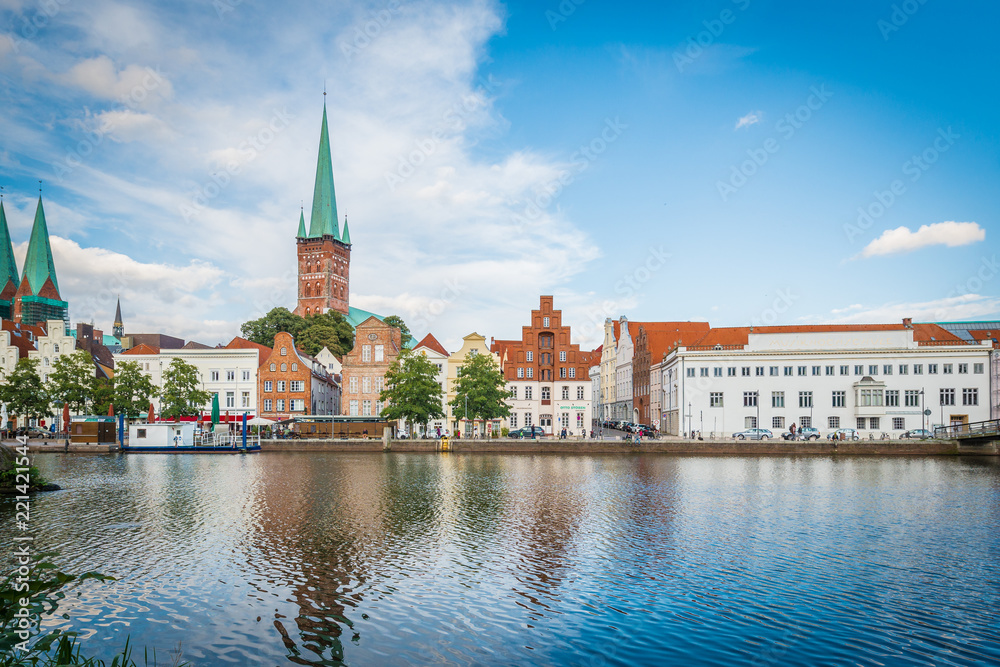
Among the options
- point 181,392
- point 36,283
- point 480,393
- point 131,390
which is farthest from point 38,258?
point 480,393

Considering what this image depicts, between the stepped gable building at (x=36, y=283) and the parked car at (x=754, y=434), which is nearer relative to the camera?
the parked car at (x=754, y=434)

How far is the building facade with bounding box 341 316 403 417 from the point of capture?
95188 mm

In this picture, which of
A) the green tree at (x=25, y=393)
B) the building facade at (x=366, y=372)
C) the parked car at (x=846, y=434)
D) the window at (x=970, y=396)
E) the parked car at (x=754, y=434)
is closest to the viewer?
the parked car at (x=846, y=434)

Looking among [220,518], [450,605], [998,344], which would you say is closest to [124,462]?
[220,518]

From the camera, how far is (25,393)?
283 ft

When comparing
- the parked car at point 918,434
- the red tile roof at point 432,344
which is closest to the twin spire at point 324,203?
the red tile roof at point 432,344

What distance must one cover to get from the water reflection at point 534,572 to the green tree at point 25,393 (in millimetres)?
57184

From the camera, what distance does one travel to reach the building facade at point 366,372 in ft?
312

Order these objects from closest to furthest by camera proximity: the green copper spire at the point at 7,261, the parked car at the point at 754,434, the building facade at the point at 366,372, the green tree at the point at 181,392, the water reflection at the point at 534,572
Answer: the water reflection at the point at 534,572
the parked car at the point at 754,434
the green tree at the point at 181,392
the building facade at the point at 366,372
the green copper spire at the point at 7,261

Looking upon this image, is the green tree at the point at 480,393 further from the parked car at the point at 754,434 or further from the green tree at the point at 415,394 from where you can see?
the parked car at the point at 754,434

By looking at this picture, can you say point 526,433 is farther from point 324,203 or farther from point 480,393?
point 324,203

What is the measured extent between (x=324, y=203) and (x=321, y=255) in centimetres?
1352

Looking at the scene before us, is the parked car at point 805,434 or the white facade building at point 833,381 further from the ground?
the white facade building at point 833,381

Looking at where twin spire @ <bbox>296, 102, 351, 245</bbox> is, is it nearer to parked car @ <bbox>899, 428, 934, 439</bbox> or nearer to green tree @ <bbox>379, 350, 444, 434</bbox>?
green tree @ <bbox>379, 350, 444, 434</bbox>
